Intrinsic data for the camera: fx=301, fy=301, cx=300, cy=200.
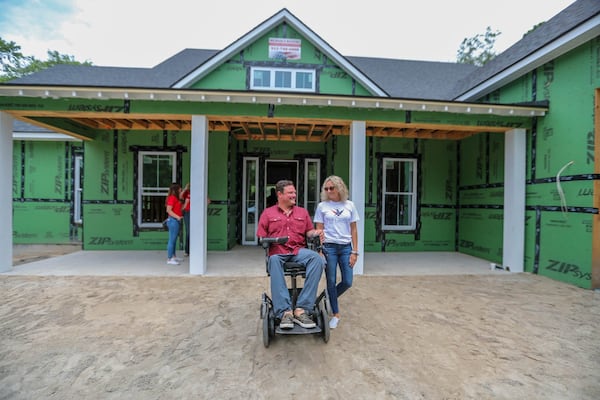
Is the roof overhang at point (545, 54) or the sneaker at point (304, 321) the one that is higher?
the roof overhang at point (545, 54)

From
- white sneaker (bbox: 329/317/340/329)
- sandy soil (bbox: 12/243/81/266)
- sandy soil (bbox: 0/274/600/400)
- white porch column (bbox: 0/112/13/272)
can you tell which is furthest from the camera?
sandy soil (bbox: 12/243/81/266)

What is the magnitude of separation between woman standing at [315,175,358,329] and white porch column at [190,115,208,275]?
108 inches

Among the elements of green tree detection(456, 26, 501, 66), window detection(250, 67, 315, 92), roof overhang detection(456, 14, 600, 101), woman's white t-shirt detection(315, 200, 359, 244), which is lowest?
woman's white t-shirt detection(315, 200, 359, 244)

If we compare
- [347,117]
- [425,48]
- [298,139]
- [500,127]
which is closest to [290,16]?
[298,139]

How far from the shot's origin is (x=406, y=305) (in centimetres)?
389

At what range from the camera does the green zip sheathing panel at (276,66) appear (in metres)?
8.31

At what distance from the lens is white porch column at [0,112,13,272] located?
5043 mm

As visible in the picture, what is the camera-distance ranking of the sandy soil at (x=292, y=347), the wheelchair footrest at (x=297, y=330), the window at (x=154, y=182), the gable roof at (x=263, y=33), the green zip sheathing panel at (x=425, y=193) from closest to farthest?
the sandy soil at (x=292, y=347) < the wheelchair footrest at (x=297, y=330) < the window at (x=154, y=182) < the green zip sheathing panel at (x=425, y=193) < the gable roof at (x=263, y=33)

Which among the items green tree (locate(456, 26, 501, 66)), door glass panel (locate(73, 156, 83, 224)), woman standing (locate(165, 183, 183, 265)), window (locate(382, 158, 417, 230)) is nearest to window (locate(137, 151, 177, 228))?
woman standing (locate(165, 183, 183, 265))

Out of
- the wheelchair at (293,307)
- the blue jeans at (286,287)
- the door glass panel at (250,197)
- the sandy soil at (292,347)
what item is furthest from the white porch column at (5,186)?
the blue jeans at (286,287)

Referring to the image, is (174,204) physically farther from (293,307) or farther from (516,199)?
(516,199)

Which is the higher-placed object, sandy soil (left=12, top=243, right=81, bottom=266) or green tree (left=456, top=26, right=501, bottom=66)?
green tree (left=456, top=26, right=501, bottom=66)

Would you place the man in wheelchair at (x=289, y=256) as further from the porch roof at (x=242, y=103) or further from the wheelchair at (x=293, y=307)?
the porch roof at (x=242, y=103)

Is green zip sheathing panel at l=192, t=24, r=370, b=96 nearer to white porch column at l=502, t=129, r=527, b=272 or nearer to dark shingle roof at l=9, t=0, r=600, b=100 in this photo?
dark shingle roof at l=9, t=0, r=600, b=100
